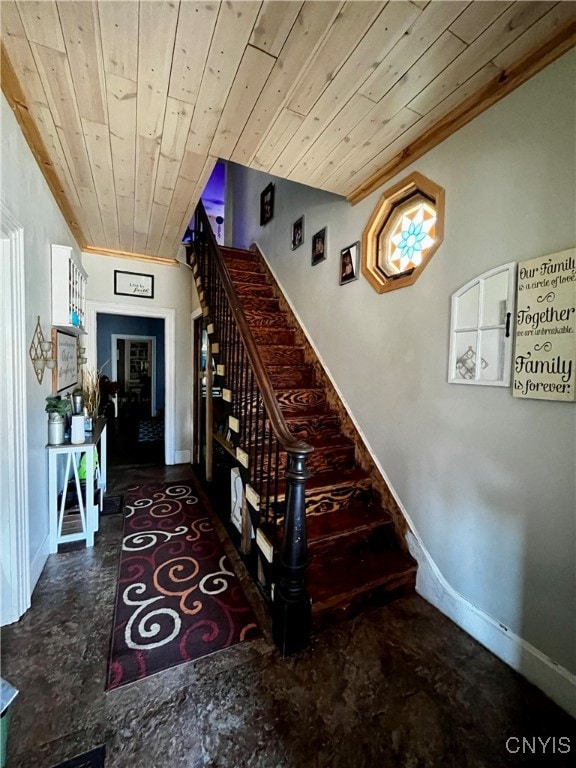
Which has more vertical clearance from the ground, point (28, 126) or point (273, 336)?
point (28, 126)

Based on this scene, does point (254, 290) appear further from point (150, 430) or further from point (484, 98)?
point (150, 430)

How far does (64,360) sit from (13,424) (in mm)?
1176

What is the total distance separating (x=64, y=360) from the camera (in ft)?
8.30

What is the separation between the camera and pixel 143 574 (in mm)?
1926

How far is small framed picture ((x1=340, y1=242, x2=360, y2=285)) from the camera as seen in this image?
227 centimetres

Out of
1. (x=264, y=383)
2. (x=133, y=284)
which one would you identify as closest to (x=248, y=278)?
(x=133, y=284)

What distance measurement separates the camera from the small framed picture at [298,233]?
2.99 m

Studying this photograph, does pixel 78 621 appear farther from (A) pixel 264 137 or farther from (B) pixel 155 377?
(B) pixel 155 377

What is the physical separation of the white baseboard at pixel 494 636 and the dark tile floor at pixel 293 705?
4 cm

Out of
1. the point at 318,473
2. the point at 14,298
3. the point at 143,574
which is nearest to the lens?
the point at 14,298

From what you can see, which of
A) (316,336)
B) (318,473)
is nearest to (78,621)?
(318,473)

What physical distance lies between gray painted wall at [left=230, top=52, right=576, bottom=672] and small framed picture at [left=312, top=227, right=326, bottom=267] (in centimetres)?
47

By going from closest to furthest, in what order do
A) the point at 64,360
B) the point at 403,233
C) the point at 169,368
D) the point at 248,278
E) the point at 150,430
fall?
1. the point at 403,233
2. the point at 64,360
3. the point at 248,278
4. the point at 169,368
5. the point at 150,430

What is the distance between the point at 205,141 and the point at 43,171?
45.9 inches
